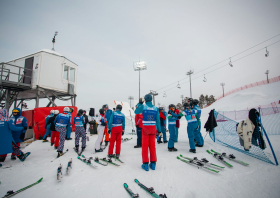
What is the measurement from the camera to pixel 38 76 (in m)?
11.2

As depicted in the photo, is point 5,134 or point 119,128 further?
point 119,128

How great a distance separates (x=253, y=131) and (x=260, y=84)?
5169cm

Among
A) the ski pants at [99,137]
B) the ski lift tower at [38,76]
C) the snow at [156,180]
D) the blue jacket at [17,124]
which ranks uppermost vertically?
the ski lift tower at [38,76]

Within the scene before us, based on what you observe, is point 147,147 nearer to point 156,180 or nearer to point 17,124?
point 156,180

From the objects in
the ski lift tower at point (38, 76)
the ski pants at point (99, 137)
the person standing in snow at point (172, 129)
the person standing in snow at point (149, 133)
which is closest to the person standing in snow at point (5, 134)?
the ski pants at point (99, 137)

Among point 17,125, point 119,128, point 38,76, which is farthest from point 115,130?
point 38,76

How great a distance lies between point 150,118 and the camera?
12.0ft

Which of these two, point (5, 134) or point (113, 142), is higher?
point (5, 134)

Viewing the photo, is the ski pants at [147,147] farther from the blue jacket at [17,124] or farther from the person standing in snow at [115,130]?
the blue jacket at [17,124]

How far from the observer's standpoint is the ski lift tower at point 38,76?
11.3m

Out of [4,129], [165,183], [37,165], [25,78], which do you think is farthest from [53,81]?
[165,183]

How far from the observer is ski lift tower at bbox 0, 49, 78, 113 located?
1128 centimetres

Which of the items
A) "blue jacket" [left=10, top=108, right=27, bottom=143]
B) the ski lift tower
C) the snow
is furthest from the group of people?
the ski lift tower

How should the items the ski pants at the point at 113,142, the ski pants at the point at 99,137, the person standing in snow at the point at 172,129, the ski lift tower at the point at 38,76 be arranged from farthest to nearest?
the ski lift tower at the point at 38,76 < the ski pants at the point at 99,137 < the person standing in snow at the point at 172,129 < the ski pants at the point at 113,142
